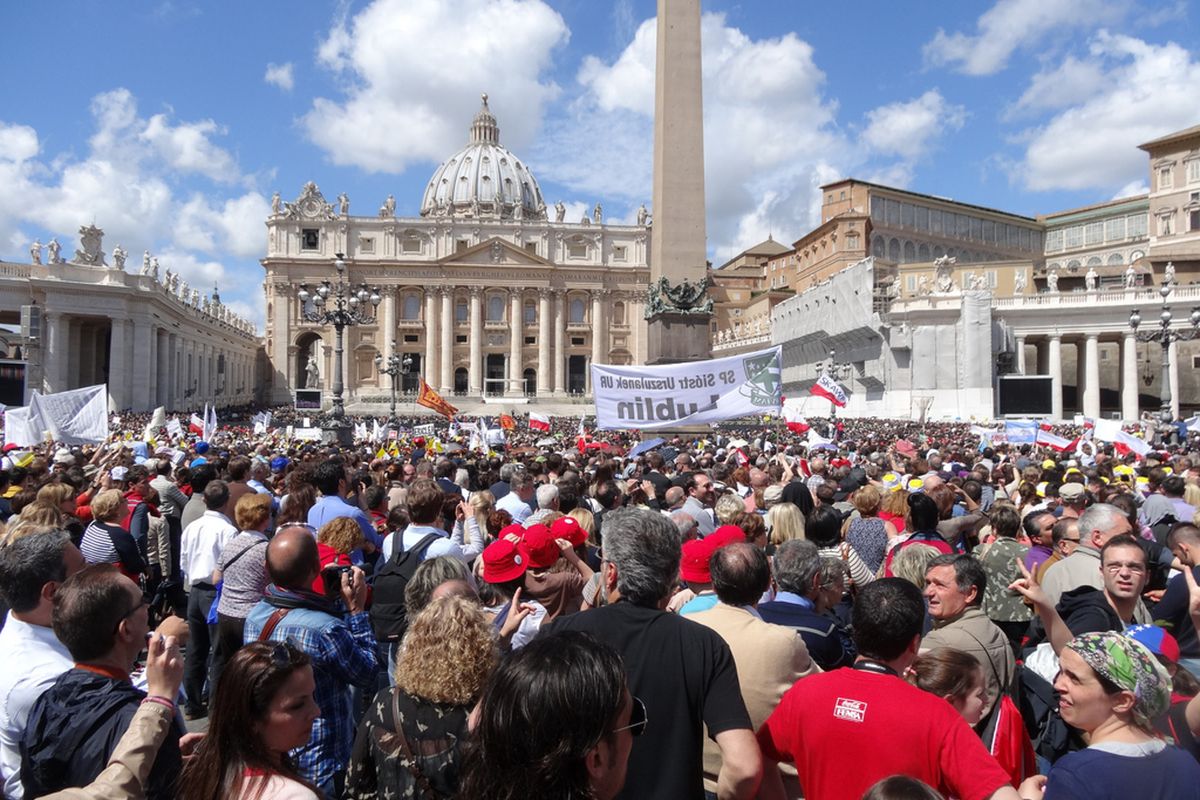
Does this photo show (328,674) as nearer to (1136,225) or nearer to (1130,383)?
(1130,383)

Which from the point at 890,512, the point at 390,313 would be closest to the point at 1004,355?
the point at 890,512

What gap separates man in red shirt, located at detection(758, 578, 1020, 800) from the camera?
2.41 metres

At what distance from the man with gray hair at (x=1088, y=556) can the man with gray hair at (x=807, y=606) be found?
1.55 metres

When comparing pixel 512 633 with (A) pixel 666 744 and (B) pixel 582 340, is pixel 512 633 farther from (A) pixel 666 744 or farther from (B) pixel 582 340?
(B) pixel 582 340

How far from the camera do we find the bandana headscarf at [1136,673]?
240cm

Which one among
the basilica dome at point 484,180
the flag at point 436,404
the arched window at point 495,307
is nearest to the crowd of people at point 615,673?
the flag at point 436,404

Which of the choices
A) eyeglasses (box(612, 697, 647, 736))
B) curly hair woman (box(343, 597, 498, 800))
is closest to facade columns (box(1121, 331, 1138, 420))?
curly hair woman (box(343, 597, 498, 800))

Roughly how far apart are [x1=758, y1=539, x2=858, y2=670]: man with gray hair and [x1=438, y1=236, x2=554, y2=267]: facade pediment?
83.4 m

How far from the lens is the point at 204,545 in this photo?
605cm

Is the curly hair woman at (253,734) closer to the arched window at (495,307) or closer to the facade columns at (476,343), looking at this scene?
the facade columns at (476,343)

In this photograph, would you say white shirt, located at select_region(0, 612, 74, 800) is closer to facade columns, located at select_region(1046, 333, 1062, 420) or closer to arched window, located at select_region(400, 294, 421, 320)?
facade columns, located at select_region(1046, 333, 1062, 420)

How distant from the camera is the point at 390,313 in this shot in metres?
84.7

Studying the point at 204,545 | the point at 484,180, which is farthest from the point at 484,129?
the point at 204,545

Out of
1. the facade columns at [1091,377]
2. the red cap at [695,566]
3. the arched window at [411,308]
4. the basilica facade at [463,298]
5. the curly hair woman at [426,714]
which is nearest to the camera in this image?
the curly hair woman at [426,714]
